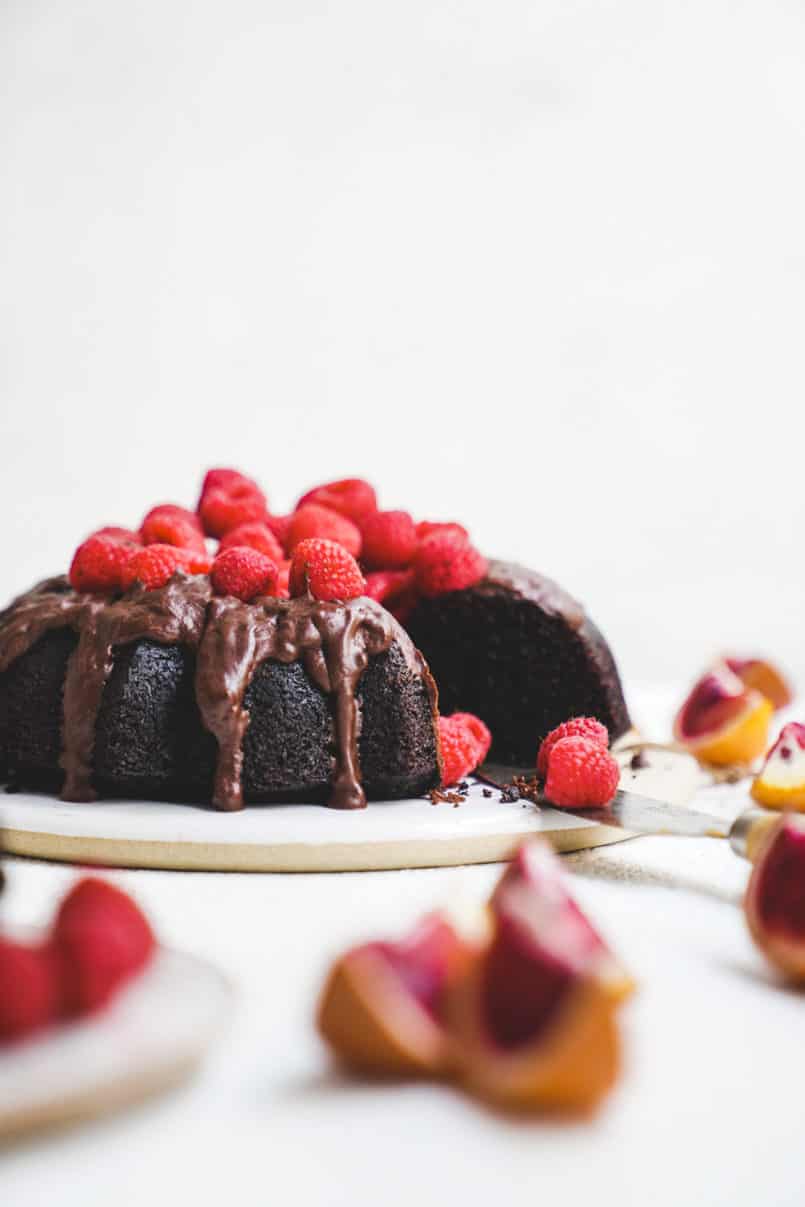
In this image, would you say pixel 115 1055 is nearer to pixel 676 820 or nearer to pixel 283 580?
pixel 676 820

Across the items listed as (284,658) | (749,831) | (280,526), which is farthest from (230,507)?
(749,831)

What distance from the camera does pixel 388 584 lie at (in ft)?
12.6

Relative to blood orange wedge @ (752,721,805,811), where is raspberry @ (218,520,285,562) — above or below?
above

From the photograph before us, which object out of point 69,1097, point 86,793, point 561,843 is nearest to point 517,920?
point 69,1097

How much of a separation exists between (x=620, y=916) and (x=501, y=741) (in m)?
1.48

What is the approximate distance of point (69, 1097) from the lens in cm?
161

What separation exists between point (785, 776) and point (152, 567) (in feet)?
5.21

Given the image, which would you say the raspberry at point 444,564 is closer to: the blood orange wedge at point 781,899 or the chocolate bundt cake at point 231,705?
the chocolate bundt cake at point 231,705

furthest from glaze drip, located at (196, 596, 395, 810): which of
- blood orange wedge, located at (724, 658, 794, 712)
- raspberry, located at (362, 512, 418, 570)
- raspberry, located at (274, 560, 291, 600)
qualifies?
blood orange wedge, located at (724, 658, 794, 712)

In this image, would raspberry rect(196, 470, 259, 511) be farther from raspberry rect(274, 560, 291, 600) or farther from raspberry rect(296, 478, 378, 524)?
raspberry rect(274, 560, 291, 600)

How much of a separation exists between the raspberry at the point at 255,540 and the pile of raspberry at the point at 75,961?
1.80 metres

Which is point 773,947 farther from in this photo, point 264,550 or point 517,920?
point 264,550

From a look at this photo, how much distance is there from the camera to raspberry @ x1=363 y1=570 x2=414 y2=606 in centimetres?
379

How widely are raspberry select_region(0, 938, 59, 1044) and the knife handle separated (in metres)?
1.27
